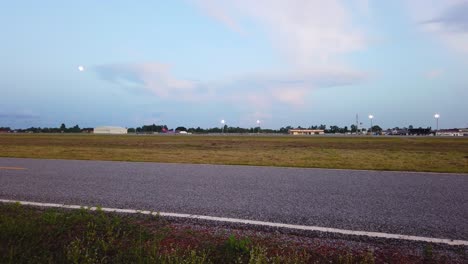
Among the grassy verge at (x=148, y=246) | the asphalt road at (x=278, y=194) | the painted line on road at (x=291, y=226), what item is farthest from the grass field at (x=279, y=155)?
the grassy verge at (x=148, y=246)

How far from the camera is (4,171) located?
10.0 m

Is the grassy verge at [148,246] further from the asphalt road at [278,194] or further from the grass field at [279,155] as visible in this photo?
the grass field at [279,155]

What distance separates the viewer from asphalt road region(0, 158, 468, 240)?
203 inches

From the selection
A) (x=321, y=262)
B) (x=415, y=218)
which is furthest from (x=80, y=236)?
(x=415, y=218)

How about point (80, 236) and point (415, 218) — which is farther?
point (415, 218)

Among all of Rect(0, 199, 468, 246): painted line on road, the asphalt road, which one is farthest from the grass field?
Rect(0, 199, 468, 246): painted line on road

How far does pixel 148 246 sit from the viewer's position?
12.8 ft

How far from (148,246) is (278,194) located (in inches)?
140

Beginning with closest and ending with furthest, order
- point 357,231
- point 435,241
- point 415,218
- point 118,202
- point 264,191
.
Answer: point 435,241, point 357,231, point 415,218, point 118,202, point 264,191

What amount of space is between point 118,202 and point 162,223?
68.3 inches

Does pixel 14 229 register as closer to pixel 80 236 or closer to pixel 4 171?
pixel 80 236

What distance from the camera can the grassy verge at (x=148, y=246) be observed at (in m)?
3.61

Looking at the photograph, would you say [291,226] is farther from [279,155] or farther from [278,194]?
[279,155]

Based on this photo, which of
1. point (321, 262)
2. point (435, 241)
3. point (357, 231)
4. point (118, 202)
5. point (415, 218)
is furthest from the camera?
point (118, 202)
